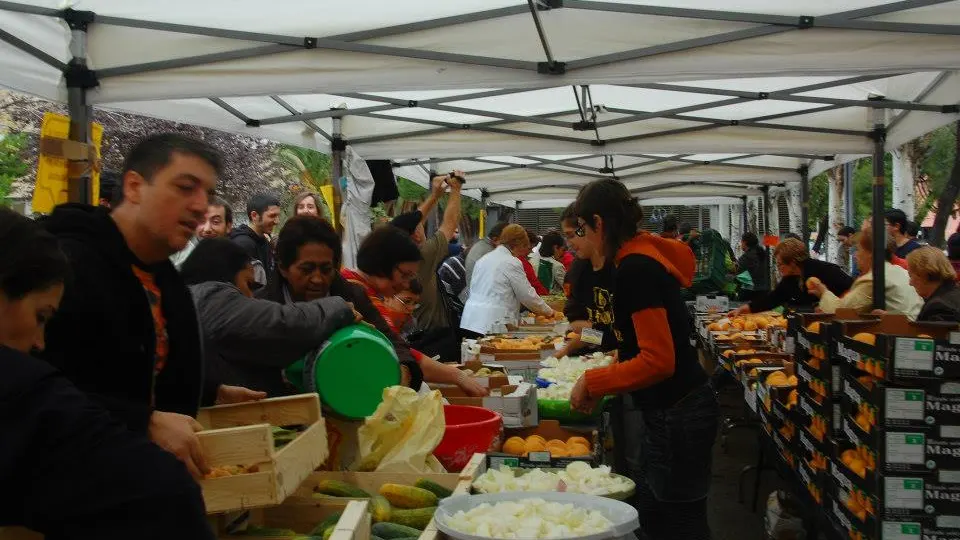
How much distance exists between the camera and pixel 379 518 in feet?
8.43

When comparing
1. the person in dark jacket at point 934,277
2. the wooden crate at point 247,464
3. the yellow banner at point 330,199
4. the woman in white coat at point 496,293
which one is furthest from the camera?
the woman in white coat at point 496,293

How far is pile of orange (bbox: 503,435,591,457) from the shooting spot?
12.4 feet

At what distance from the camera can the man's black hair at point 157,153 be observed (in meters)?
2.13

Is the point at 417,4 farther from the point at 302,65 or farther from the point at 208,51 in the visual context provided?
the point at 208,51

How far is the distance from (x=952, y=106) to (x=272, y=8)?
4.44m

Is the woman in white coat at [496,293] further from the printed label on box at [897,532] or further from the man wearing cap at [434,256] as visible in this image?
the printed label on box at [897,532]

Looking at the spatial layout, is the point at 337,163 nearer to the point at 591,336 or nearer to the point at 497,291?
the point at 497,291

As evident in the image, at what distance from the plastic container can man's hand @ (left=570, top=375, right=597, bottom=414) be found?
116 centimetres

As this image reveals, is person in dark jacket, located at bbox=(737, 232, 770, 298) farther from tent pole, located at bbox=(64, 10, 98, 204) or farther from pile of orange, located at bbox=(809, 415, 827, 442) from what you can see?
tent pole, located at bbox=(64, 10, 98, 204)

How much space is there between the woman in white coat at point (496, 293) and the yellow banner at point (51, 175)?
4440mm

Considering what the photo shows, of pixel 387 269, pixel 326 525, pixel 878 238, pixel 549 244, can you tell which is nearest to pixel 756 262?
pixel 549 244

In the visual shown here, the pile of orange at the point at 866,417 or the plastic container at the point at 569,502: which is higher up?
the pile of orange at the point at 866,417

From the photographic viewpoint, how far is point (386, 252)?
3.98 meters

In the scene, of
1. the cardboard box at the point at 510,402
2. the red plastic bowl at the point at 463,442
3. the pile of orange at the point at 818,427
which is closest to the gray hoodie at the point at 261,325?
the red plastic bowl at the point at 463,442
